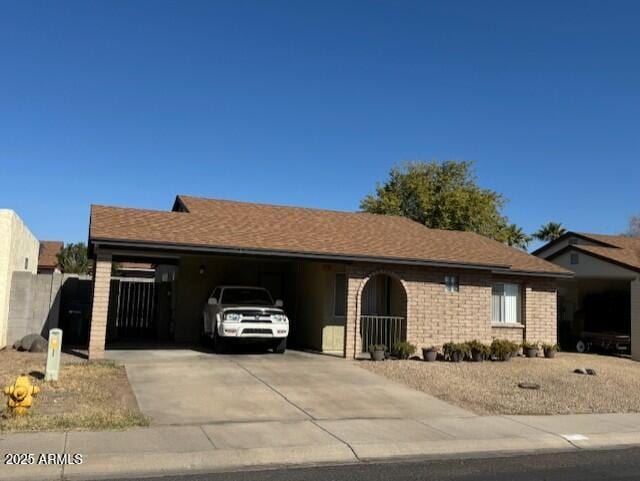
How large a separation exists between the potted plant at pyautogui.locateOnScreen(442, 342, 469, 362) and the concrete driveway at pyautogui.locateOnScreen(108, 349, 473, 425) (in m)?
2.97

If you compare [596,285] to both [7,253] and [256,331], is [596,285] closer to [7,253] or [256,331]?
[256,331]

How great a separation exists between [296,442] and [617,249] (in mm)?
22641

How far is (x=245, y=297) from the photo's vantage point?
55.7ft

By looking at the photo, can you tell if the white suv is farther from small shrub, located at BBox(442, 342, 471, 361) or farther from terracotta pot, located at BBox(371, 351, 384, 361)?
small shrub, located at BBox(442, 342, 471, 361)

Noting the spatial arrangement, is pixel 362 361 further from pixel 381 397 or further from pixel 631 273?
pixel 631 273

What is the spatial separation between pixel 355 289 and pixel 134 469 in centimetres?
1046

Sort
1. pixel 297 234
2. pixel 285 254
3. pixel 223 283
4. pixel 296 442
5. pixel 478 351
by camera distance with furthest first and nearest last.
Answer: pixel 223 283, pixel 297 234, pixel 478 351, pixel 285 254, pixel 296 442

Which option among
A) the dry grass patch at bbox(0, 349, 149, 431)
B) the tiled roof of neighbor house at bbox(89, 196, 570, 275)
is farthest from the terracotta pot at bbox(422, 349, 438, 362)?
the dry grass patch at bbox(0, 349, 149, 431)

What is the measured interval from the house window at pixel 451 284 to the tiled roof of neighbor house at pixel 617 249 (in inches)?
332

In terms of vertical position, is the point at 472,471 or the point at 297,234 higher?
the point at 297,234

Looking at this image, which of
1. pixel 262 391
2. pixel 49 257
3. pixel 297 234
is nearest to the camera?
pixel 262 391

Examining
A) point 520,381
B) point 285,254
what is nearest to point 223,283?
point 285,254

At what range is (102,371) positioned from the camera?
12.4 m

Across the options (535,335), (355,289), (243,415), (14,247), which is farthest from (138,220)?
(535,335)
